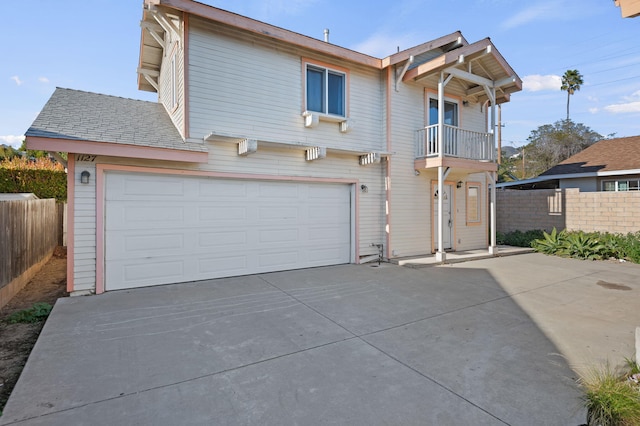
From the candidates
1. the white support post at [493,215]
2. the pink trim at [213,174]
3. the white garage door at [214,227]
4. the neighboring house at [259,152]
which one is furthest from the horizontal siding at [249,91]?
the white support post at [493,215]

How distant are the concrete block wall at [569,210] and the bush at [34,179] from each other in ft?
52.9

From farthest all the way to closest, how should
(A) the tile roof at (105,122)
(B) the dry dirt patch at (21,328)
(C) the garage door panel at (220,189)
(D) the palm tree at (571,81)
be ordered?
1. (D) the palm tree at (571,81)
2. (C) the garage door panel at (220,189)
3. (A) the tile roof at (105,122)
4. (B) the dry dirt patch at (21,328)

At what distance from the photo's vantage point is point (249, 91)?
718 centimetres

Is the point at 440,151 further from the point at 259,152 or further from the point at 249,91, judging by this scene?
the point at 249,91

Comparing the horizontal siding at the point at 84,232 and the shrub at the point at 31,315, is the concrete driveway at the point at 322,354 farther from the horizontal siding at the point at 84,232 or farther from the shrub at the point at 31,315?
the horizontal siding at the point at 84,232

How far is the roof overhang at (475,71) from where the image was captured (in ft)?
27.5

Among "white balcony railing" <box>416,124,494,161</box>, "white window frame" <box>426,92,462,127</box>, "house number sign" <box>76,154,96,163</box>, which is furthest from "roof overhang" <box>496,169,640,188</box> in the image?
"house number sign" <box>76,154,96,163</box>

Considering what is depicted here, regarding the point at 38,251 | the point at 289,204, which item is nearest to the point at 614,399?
the point at 289,204

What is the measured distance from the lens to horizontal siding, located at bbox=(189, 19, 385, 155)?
665cm

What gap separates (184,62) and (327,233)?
4.90 m

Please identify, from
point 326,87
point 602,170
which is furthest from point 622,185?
point 326,87

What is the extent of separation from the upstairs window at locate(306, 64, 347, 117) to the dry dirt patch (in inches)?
256

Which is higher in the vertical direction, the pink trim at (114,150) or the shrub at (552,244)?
the pink trim at (114,150)

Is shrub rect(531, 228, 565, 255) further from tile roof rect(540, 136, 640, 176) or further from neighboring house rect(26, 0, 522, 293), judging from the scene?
tile roof rect(540, 136, 640, 176)
